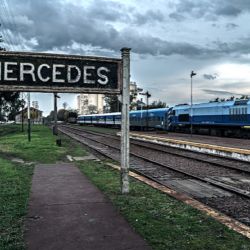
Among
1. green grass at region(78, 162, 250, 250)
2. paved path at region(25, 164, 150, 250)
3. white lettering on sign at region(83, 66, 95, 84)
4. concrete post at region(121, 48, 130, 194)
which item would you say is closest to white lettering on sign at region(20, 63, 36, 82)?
white lettering on sign at region(83, 66, 95, 84)

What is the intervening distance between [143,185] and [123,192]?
1608 millimetres

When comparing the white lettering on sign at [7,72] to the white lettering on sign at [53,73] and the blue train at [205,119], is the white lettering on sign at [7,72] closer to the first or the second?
the white lettering on sign at [53,73]

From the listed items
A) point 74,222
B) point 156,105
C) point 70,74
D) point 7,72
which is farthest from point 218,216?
point 156,105

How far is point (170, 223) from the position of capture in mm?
6512

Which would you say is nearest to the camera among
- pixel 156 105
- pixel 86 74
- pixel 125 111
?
pixel 86 74

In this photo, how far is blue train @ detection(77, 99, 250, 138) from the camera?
3550 cm

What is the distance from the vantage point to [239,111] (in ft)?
116

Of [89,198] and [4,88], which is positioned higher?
[4,88]

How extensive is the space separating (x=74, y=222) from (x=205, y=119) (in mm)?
37007

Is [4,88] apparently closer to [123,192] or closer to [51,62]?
[51,62]

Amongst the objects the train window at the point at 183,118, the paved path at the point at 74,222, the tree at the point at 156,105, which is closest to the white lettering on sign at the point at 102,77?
the paved path at the point at 74,222

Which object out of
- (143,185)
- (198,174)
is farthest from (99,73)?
(198,174)

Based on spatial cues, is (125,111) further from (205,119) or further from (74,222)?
(205,119)

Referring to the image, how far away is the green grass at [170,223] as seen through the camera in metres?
5.48
